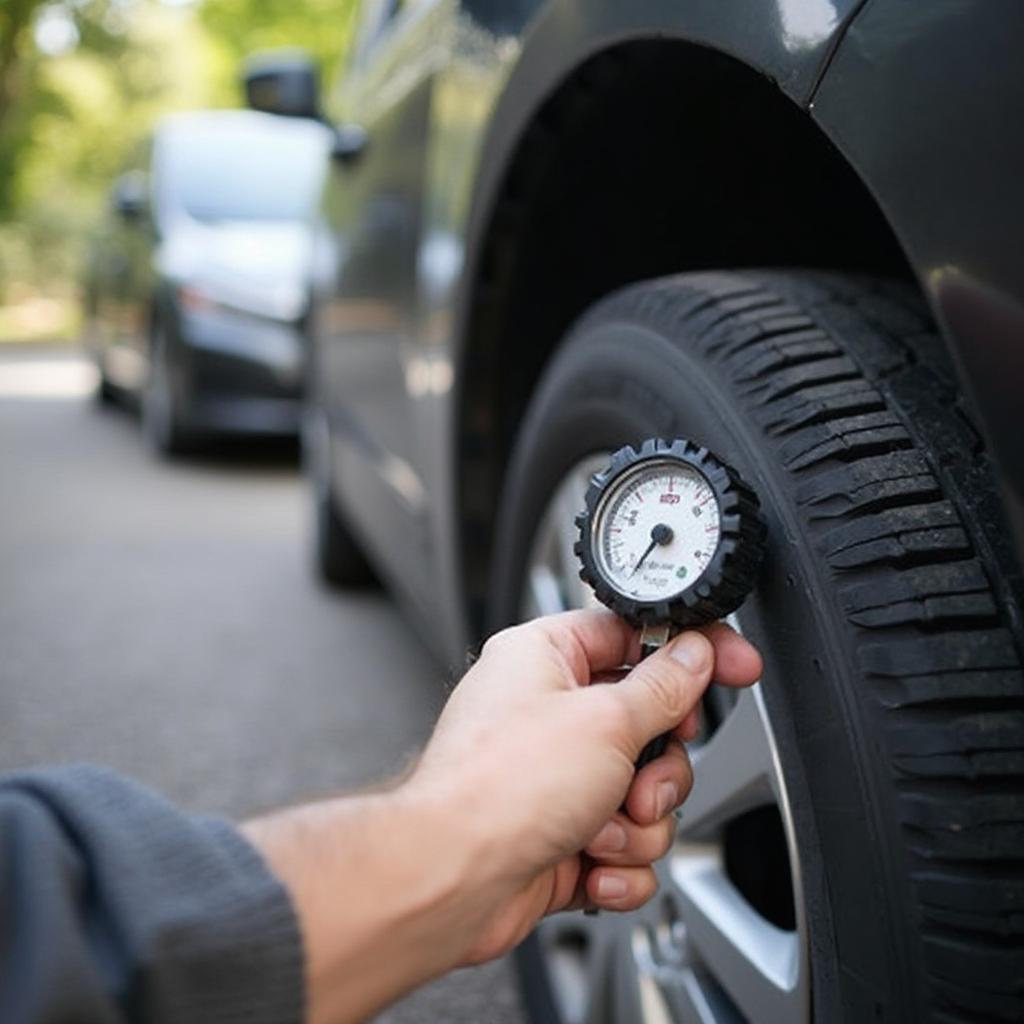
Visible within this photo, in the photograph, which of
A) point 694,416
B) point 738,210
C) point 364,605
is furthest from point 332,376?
point 694,416

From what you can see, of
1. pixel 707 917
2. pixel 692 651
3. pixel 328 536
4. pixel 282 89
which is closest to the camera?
pixel 692 651

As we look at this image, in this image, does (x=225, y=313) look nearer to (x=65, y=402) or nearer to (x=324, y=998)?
(x=65, y=402)

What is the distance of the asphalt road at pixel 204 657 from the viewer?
313 centimetres

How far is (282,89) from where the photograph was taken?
Answer: 12.5ft

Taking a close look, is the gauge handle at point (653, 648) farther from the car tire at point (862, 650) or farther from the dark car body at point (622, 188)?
the dark car body at point (622, 188)

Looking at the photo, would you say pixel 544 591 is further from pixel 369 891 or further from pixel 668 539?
pixel 369 891

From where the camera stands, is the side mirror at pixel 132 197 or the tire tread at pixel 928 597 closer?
the tire tread at pixel 928 597

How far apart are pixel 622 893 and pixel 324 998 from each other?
13.1 inches

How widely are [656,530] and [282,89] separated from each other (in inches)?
114

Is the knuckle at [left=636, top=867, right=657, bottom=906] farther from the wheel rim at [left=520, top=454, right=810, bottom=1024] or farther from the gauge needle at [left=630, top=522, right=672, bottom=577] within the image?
the gauge needle at [left=630, top=522, right=672, bottom=577]

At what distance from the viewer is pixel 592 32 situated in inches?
63.7

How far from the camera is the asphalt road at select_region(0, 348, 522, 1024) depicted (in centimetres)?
313

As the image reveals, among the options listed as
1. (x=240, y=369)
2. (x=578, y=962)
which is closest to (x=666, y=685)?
(x=578, y=962)

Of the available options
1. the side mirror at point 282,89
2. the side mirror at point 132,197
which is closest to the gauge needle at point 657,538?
the side mirror at point 282,89
